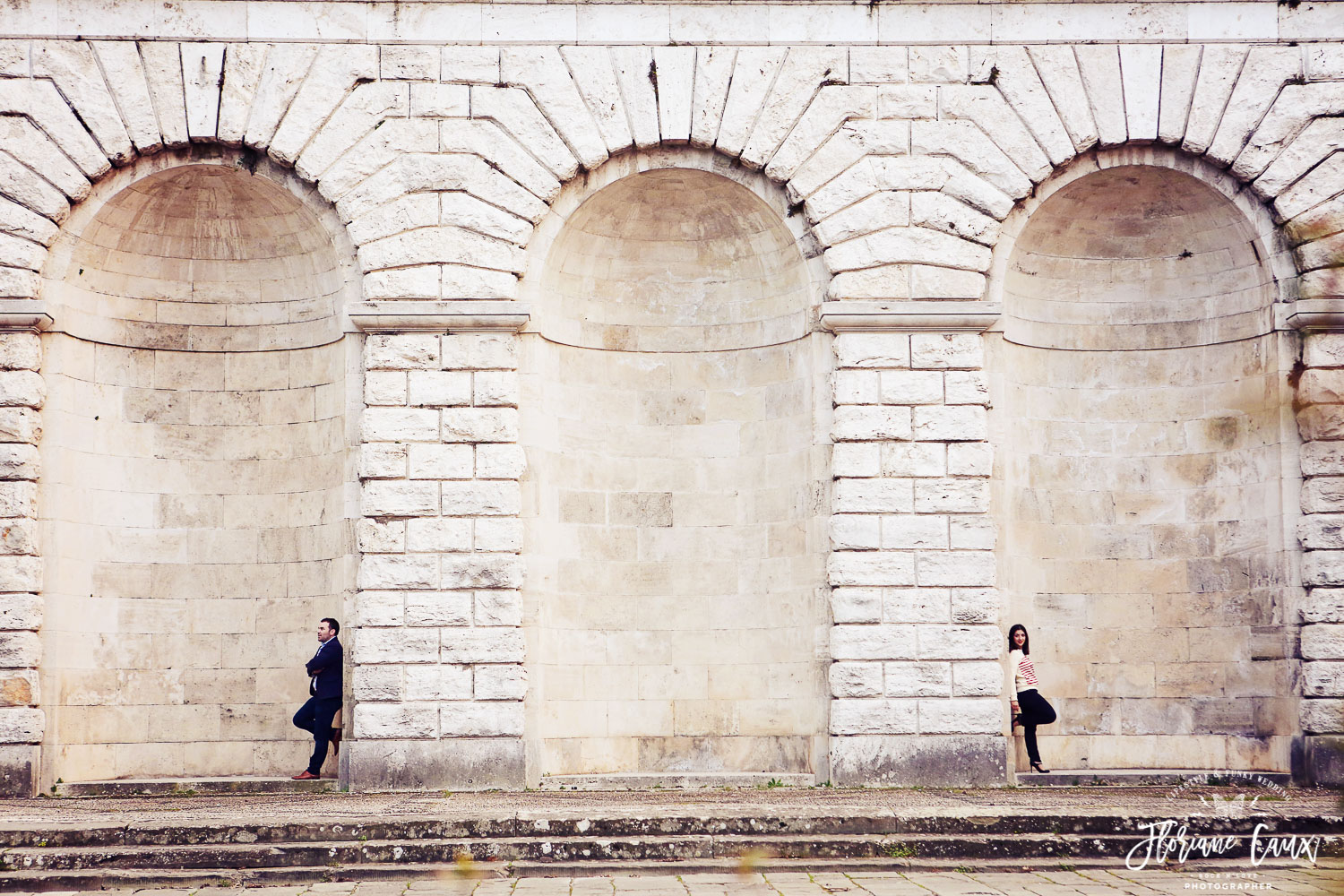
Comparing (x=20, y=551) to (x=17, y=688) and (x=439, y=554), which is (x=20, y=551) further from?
(x=439, y=554)

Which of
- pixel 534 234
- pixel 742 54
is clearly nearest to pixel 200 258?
pixel 534 234

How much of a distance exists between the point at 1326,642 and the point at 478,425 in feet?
26.3

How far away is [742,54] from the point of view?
502 inches

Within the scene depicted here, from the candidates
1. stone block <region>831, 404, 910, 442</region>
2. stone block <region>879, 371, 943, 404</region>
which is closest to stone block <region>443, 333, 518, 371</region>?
stone block <region>831, 404, 910, 442</region>

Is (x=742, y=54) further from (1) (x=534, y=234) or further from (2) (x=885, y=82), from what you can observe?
(1) (x=534, y=234)

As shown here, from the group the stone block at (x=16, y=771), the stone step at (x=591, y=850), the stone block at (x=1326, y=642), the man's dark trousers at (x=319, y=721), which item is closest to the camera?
the stone step at (x=591, y=850)

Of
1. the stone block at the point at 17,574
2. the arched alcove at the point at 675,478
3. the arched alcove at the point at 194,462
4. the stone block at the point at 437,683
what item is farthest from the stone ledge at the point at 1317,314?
the stone block at the point at 17,574

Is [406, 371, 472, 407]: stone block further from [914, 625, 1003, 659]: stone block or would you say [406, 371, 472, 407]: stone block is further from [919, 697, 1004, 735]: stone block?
[919, 697, 1004, 735]: stone block

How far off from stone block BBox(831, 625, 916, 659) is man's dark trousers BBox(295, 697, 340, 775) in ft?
15.4

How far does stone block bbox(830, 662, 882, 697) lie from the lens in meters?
12.1

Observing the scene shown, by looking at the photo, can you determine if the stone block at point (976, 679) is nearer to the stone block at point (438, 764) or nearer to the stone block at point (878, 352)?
the stone block at point (878, 352)

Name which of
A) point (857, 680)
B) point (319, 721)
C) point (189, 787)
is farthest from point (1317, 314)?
point (189, 787)

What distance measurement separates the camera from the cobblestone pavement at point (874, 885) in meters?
8.29

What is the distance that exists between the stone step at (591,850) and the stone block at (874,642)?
→ 2.86 meters
